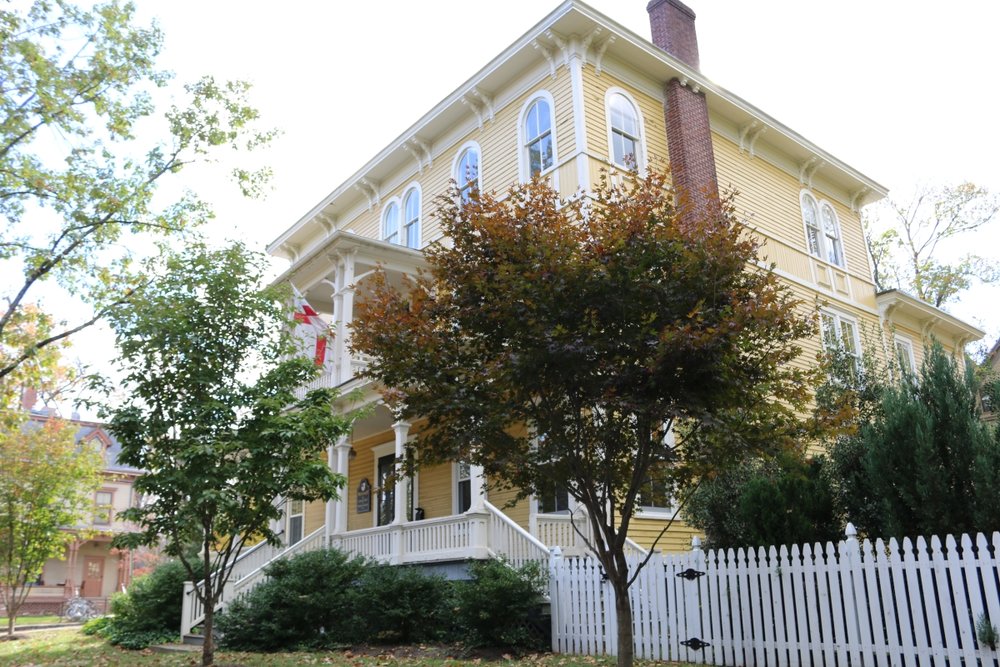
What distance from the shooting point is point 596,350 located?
7180mm

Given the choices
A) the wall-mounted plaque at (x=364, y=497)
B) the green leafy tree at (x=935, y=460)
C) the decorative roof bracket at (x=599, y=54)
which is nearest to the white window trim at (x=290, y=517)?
the wall-mounted plaque at (x=364, y=497)

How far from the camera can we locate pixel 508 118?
1912 centimetres

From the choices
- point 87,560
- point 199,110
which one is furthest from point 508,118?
point 87,560

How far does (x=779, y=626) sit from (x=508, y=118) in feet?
45.1

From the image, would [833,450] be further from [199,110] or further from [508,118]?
[199,110]

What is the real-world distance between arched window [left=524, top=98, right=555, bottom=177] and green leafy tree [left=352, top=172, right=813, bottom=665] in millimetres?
9897

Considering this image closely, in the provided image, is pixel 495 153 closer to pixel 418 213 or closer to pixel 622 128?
pixel 622 128

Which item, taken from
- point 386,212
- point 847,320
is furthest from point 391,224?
point 847,320

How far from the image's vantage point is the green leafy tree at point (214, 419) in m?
9.88

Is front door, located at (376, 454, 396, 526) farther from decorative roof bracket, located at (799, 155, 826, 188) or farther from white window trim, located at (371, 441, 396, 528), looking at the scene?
decorative roof bracket, located at (799, 155, 826, 188)

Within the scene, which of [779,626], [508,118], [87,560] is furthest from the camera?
[87,560]

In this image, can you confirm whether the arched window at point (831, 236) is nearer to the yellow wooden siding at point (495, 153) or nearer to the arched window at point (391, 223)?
the yellow wooden siding at point (495, 153)

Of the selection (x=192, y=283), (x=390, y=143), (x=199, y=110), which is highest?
(x=390, y=143)

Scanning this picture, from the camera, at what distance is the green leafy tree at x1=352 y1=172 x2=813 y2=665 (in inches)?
280
